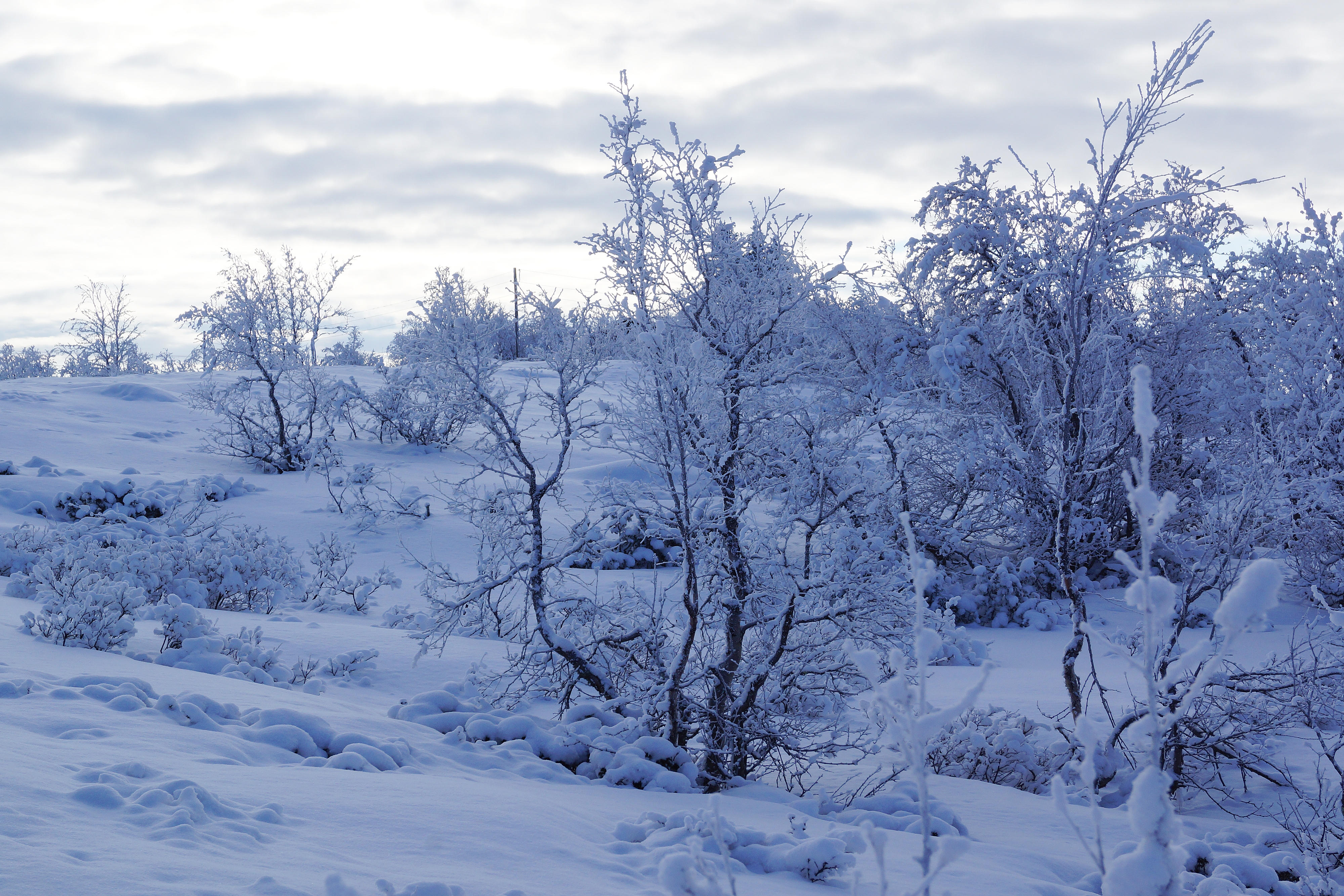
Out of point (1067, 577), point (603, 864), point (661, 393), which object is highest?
point (661, 393)

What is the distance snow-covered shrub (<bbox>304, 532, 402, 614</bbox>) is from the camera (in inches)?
358

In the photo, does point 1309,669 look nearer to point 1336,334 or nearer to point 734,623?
point 734,623

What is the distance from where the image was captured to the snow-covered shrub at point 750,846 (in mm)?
3430

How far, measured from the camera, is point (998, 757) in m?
5.77

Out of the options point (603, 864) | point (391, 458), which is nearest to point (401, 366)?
point (391, 458)

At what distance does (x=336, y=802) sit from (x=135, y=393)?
19999 millimetres

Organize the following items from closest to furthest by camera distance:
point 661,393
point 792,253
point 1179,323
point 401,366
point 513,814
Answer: point 513,814 < point 661,393 < point 792,253 < point 1179,323 < point 401,366

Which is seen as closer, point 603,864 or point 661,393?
point 603,864

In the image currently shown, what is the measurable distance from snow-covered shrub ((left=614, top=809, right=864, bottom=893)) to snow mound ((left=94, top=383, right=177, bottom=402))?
777 inches

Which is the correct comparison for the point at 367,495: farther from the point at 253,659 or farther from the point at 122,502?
the point at 253,659

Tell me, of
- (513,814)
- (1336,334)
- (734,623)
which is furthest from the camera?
(1336,334)

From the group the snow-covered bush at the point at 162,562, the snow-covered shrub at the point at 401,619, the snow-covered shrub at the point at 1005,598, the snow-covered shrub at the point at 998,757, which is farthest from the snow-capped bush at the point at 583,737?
the snow-covered shrub at the point at 1005,598

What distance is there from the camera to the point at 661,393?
4.84 meters

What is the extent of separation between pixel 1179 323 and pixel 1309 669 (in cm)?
748
